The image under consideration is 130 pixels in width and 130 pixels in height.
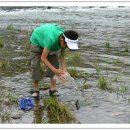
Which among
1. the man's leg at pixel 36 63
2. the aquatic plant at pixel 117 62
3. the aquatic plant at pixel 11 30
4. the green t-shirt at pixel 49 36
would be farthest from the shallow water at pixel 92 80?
the aquatic plant at pixel 11 30

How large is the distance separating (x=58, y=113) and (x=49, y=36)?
1349mm

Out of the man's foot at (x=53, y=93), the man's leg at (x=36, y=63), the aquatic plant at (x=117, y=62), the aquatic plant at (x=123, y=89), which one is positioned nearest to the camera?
the man's leg at (x=36, y=63)

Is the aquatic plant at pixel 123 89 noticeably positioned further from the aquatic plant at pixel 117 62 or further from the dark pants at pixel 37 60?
the aquatic plant at pixel 117 62

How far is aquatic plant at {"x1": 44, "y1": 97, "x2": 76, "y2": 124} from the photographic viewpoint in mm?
6015

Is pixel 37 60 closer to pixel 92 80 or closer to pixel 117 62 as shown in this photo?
pixel 92 80

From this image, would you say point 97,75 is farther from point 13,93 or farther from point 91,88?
point 13,93

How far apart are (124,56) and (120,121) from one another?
5997 mm

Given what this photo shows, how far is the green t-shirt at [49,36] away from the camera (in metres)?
6.43

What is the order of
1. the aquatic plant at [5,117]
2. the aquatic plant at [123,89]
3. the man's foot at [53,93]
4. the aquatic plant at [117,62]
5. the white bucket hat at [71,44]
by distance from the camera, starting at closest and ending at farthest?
the aquatic plant at [5,117]
the white bucket hat at [71,44]
the man's foot at [53,93]
the aquatic plant at [123,89]
the aquatic plant at [117,62]

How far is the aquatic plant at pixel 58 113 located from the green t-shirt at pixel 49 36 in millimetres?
955

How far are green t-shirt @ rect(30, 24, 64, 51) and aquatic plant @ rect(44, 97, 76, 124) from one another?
37.6 inches

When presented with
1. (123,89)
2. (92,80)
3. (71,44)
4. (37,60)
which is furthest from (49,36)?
(92,80)

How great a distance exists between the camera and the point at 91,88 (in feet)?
25.9
